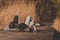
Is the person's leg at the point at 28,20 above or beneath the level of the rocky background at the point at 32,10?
beneath

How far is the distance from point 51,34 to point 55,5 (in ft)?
1.53

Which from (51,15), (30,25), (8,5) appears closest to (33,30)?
(30,25)

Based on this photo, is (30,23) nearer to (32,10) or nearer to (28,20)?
(28,20)

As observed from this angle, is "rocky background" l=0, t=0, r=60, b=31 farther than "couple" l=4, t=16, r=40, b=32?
Yes

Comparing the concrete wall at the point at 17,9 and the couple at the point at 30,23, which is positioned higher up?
the concrete wall at the point at 17,9

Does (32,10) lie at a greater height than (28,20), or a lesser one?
greater

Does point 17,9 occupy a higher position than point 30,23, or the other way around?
point 17,9

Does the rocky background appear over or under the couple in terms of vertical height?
over

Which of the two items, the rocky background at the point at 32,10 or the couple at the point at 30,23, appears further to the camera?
the rocky background at the point at 32,10

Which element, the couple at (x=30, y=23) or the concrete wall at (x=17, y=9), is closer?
the couple at (x=30, y=23)

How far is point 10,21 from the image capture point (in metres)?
2.28

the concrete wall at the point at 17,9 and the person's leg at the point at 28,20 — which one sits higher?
the concrete wall at the point at 17,9

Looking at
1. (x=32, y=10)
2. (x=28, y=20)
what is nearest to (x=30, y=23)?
(x=28, y=20)

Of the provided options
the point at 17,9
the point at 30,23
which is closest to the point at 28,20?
the point at 30,23
